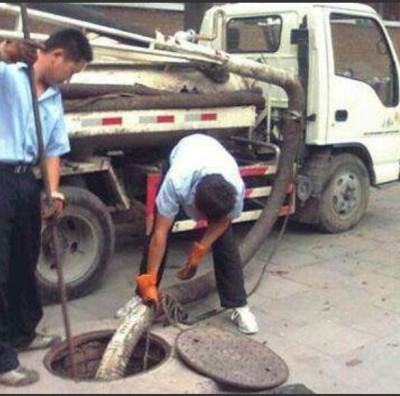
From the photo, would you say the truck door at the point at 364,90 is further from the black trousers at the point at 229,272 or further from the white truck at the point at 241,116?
the black trousers at the point at 229,272

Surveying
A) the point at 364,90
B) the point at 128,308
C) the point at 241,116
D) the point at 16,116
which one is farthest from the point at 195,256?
the point at 364,90

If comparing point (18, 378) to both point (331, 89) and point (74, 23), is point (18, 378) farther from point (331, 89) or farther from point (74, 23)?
point (331, 89)

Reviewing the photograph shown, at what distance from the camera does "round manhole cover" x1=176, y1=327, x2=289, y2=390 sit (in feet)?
12.7

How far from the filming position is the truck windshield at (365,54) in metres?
6.73

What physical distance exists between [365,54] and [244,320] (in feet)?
11.4

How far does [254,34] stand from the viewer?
7.04 metres

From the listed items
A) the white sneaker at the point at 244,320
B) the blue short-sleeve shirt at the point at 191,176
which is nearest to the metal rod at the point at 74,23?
the blue short-sleeve shirt at the point at 191,176

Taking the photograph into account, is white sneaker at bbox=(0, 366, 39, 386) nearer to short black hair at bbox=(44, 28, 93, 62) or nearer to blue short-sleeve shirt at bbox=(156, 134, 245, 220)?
blue short-sleeve shirt at bbox=(156, 134, 245, 220)

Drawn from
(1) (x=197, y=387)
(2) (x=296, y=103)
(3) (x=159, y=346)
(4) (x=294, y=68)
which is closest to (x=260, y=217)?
(2) (x=296, y=103)

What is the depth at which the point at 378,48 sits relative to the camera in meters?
7.29

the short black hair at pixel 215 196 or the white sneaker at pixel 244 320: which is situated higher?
the short black hair at pixel 215 196

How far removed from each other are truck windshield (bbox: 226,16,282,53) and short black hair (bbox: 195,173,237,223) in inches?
122

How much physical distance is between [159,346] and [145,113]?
183 cm

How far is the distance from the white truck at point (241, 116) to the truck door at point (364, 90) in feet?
0.04
